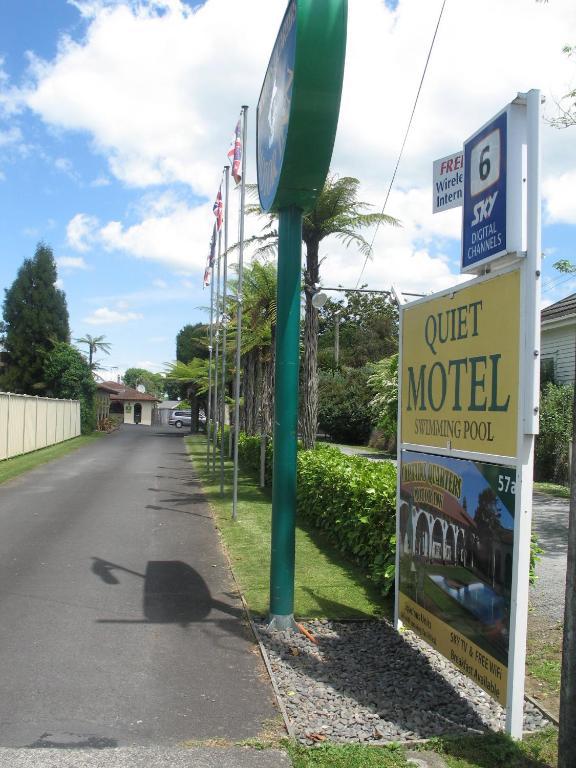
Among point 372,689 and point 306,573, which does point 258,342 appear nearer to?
point 306,573

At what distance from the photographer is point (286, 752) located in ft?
12.5

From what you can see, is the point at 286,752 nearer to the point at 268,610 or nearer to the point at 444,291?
the point at 268,610

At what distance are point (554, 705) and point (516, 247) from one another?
9.39 feet

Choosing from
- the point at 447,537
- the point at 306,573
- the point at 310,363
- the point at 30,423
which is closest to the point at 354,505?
the point at 306,573

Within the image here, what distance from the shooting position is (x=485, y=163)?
14.5 feet

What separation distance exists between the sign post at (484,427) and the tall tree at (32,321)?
162ft

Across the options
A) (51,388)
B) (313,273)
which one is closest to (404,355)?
(313,273)

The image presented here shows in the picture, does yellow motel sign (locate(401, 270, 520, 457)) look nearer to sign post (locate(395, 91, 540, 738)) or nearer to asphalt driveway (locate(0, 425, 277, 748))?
sign post (locate(395, 91, 540, 738))

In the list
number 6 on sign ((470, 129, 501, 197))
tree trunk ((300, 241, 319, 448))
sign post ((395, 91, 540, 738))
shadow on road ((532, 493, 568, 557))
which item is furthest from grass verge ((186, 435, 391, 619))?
number 6 on sign ((470, 129, 501, 197))

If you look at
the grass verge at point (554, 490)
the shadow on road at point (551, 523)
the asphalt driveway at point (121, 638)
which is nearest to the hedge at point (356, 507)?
the asphalt driveway at point (121, 638)

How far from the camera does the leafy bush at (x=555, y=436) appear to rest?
64.4 ft

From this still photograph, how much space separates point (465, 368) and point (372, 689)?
2.18m

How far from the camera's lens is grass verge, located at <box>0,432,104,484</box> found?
19.1 m

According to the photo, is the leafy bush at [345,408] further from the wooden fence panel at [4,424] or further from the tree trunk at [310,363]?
the tree trunk at [310,363]
